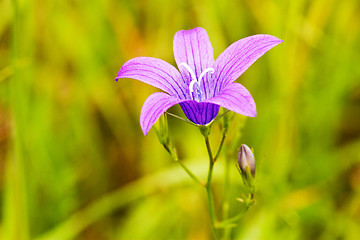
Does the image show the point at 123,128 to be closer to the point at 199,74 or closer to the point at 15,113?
the point at 15,113

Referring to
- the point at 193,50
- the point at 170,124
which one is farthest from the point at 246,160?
the point at 170,124

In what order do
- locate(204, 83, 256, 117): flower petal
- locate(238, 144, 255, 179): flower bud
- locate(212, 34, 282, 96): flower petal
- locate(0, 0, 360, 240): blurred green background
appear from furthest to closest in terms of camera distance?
locate(0, 0, 360, 240): blurred green background → locate(238, 144, 255, 179): flower bud → locate(212, 34, 282, 96): flower petal → locate(204, 83, 256, 117): flower petal

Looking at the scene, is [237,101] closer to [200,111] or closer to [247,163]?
[200,111]

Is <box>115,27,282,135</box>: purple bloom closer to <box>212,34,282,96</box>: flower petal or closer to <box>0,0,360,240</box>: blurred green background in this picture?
<box>212,34,282,96</box>: flower petal

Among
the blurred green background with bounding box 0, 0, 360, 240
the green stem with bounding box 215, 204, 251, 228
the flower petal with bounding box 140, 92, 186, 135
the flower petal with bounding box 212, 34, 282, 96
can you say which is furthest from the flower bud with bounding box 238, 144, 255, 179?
the blurred green background with bounding box 0, 0, 360, 240

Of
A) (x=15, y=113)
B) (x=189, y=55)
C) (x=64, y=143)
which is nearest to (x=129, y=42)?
(x=64, y=143)

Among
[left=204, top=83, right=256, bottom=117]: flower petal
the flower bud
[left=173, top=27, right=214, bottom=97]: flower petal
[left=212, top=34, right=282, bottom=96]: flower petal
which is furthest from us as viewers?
[left=173, top=27, right=214, bottom=97]: flower petal

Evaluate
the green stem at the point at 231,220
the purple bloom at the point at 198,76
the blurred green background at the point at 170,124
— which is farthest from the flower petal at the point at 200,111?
the blurred green background at the point at 170,124
